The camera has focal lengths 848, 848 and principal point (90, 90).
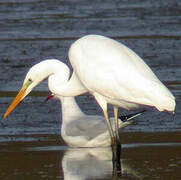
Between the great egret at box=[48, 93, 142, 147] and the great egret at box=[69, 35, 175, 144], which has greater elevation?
the great egret at box=[69, 35, 175, 144]

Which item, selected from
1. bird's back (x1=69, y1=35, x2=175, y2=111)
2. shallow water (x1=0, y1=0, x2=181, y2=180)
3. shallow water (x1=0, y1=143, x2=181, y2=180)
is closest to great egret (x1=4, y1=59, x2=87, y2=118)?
bird's back (x1=69, y1=35, x2=175, y2=111)

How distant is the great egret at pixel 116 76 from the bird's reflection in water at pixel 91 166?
334mm

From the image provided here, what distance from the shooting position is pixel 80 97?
504 inches

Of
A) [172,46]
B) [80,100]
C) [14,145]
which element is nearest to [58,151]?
[14,145]

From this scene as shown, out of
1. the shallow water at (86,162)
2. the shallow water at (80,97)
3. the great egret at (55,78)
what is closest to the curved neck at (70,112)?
the shallow water at (80,97)

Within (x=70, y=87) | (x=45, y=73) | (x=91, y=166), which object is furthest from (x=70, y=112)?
(x=91, y=166)

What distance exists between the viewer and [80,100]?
12570mm

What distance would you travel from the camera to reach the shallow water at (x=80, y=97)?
29.0 feet

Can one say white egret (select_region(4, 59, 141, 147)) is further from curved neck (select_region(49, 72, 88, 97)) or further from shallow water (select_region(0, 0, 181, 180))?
shallow water (select_region(0, 0, 181, 180))

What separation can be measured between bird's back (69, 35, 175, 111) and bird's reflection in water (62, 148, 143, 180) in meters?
0.70

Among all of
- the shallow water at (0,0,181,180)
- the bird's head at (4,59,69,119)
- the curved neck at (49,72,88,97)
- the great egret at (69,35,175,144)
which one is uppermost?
the great egret at (69,35,175,144)

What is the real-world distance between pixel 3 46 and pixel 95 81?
718cm

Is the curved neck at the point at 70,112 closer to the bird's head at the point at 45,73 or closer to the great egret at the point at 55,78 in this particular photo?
the great egret at the point at 55,78

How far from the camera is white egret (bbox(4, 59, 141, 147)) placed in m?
10.2
